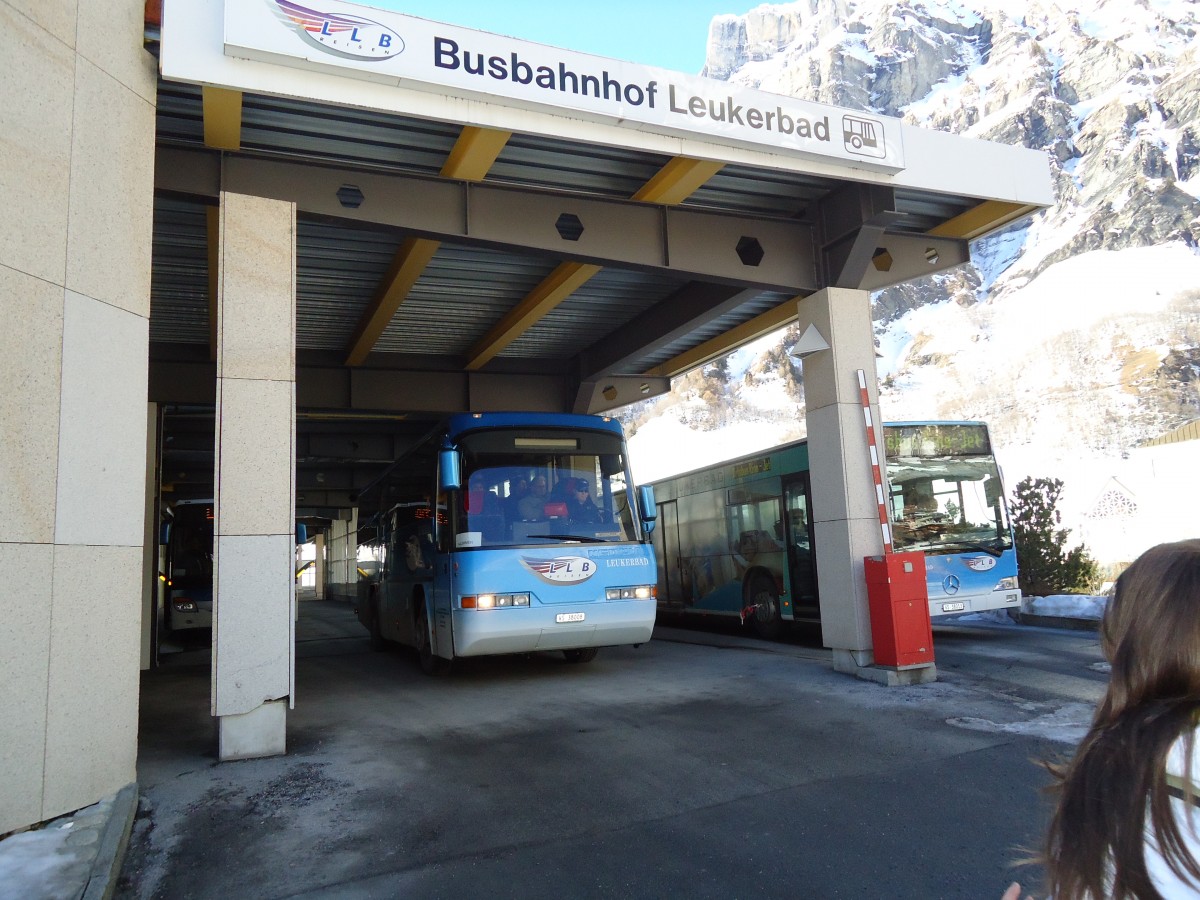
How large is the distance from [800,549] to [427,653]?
5.73 meters

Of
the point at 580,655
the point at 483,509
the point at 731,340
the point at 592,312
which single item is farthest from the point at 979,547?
the point at 483,509

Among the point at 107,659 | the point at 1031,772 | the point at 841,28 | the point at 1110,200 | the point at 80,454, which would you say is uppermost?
the point at 841,28

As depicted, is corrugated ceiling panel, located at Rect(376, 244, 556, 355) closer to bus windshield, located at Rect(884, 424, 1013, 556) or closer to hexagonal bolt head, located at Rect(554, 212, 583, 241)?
hexagonal bolt head, located at Rect(554, 212, 583, 241)

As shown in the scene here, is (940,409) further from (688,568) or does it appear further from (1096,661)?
(1096,661)

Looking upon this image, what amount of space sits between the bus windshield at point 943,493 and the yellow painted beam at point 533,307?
4955mm

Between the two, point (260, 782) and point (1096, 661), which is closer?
point (260, 782)

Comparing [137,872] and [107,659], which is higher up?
[107,659]

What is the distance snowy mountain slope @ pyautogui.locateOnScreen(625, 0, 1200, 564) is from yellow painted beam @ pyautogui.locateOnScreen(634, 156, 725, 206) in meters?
39.5

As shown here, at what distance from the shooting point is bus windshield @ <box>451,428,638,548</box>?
30.9ft

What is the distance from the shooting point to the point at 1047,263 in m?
100

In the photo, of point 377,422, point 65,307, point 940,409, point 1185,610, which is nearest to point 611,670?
point 65,307

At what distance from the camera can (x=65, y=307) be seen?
5.36 m

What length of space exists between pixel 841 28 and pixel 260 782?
20524cm

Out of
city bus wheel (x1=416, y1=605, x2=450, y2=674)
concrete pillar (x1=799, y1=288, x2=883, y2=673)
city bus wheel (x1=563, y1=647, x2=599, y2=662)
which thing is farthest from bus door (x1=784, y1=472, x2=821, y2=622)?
city bus wheel (x1=416, y1=605, x2=450, y2=674)
